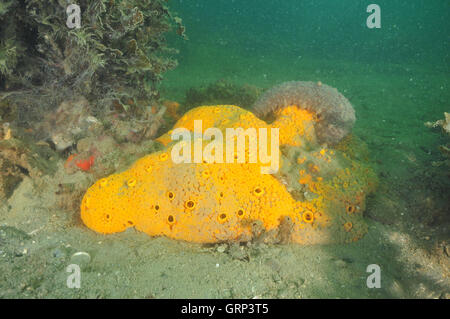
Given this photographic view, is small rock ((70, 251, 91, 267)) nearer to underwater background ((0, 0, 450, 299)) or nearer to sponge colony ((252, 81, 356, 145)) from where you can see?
underwater background ((0, 0, 450, 299))

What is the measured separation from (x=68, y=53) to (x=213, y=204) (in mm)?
3308

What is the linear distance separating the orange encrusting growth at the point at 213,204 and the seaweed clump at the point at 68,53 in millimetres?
1900

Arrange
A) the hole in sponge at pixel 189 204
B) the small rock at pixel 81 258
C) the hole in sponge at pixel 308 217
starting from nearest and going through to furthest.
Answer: the small rock at pixel 81 258
the hole in sponge at pixel 189 204
the hole in sponge at pixel 308 217

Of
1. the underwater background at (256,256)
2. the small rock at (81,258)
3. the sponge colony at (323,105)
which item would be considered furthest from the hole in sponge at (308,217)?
the small rock at (81,258)

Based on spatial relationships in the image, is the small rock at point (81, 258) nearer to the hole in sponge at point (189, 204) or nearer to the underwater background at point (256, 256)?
the underwater background at point (256, 256)

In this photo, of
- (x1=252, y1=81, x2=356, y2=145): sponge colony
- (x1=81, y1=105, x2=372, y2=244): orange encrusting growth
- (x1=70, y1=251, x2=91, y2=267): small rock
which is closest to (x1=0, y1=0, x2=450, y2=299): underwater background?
(x1=70, y1=251, x2=91, y2=267): small rock

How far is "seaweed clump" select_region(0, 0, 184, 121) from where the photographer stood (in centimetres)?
392

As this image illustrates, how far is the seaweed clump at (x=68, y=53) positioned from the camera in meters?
3.92

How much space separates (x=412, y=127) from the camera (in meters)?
7.82

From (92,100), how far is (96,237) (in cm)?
245

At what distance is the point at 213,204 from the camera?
10.7 feet

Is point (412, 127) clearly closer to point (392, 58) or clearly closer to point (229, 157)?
point (229, 157)

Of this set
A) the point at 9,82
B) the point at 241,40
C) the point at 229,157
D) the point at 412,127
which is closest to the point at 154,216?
the point at 229,157

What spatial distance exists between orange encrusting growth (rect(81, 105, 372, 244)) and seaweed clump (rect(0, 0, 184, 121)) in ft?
6.23
